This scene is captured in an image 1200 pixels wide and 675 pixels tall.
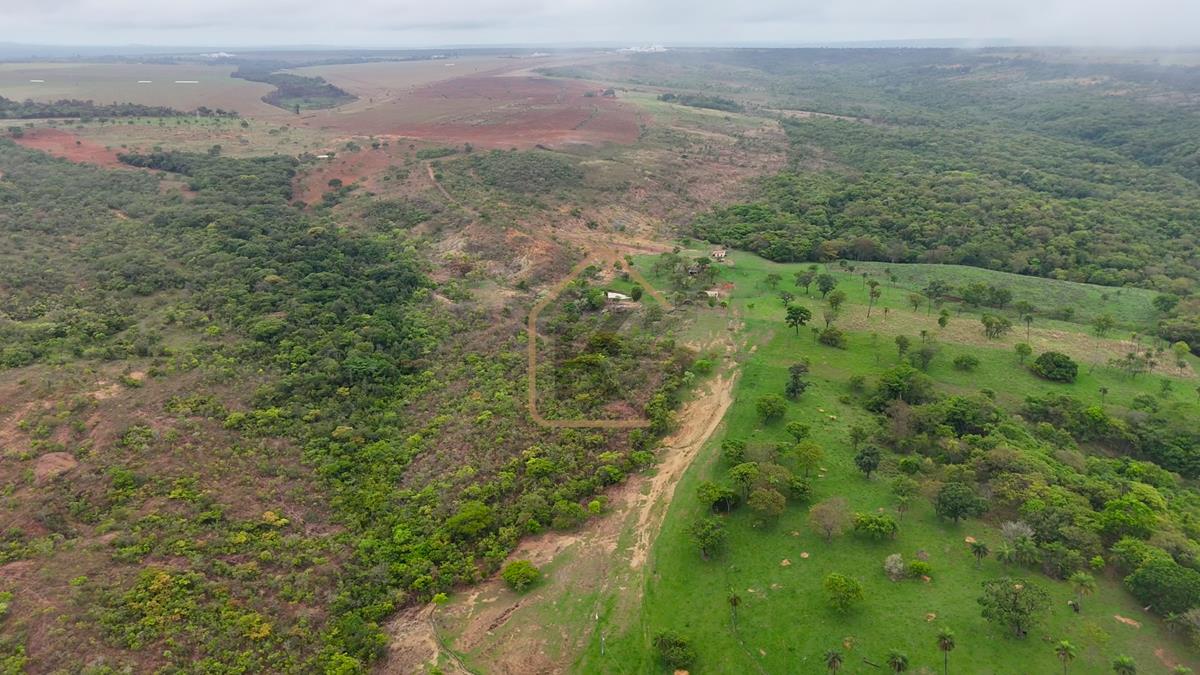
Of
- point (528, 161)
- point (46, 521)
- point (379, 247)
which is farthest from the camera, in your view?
point (528, 161)

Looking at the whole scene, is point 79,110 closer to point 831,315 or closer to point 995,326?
point 831,315

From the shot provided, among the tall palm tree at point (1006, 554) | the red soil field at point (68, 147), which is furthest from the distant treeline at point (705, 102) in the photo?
the tall palm tree at point (1006, 554)

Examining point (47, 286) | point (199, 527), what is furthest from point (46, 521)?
point (47, 286)

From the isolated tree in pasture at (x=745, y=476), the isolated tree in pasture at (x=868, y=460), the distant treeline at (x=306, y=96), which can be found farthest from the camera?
the distant treeline at (x=306, y=96)

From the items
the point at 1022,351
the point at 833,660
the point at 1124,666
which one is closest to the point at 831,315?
the point at 1022,351

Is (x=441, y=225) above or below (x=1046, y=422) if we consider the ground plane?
above

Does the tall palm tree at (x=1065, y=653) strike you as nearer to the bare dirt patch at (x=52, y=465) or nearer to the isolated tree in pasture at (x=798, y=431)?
the isolated tree in pasture at (x=798, y=431)

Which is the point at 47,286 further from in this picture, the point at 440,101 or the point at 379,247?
the point at 440,101
